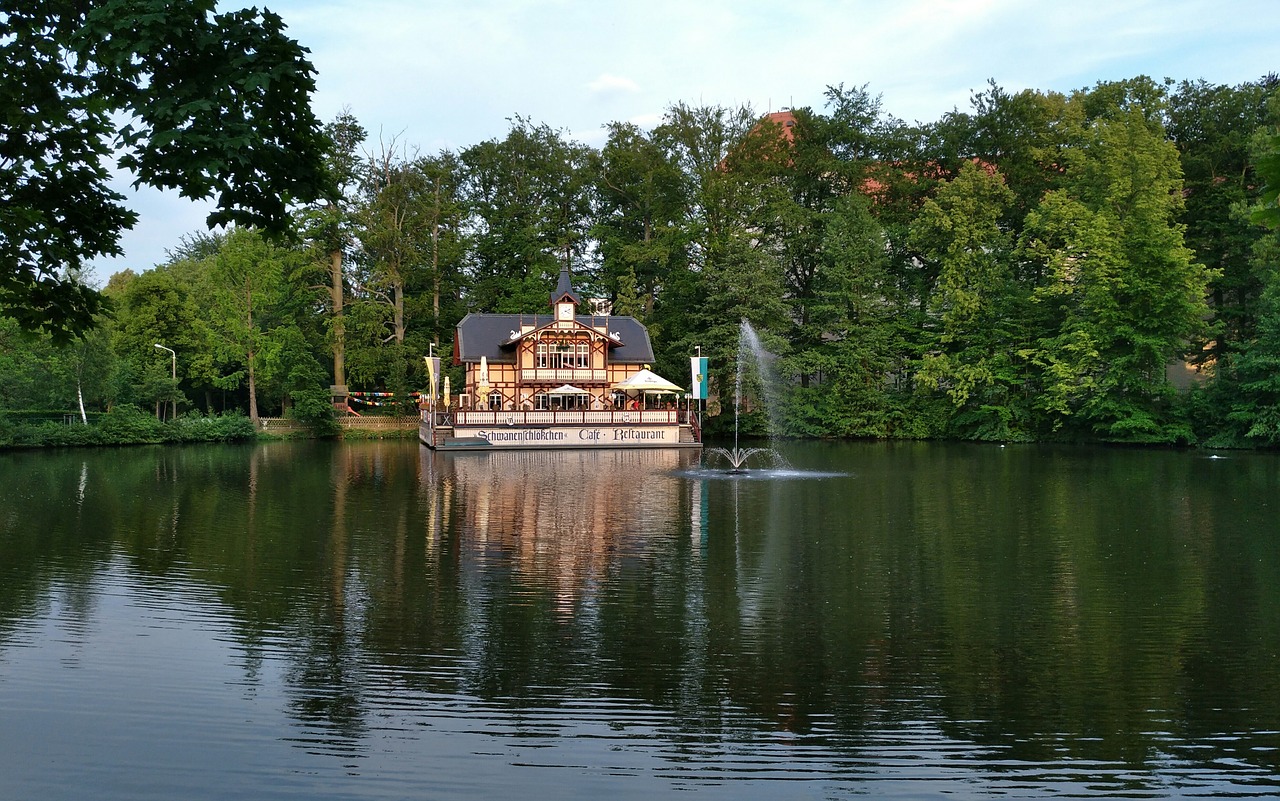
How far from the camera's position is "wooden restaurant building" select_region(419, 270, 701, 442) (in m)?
39.1

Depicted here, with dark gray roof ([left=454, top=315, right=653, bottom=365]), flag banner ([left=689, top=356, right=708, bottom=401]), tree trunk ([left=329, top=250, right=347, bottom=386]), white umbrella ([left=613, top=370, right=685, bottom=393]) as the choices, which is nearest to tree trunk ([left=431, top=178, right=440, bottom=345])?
tree trunk ([left=329, top=250, right=347, bottom=386])

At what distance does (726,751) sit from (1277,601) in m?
7.57

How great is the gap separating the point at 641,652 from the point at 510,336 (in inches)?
1444

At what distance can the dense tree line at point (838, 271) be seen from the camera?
128 ft

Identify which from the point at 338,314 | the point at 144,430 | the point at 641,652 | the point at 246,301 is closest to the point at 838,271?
the point at 338,314

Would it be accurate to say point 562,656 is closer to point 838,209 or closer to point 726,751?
point 726,751

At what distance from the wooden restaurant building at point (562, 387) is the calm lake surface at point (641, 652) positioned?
20025mm

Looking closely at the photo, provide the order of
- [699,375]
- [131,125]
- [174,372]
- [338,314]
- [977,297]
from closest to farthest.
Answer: [131,125] < [699,375] < [977,297] < [174,372] < [338,314]

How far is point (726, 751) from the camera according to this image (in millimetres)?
6633

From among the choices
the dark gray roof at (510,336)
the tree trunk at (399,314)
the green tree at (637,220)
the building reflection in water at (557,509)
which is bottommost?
the building reflection in water at (557,509)

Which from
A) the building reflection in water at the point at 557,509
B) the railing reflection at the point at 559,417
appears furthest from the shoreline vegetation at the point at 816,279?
the building reflection in water at the point at 557,509

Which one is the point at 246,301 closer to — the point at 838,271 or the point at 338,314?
the point at 338,314

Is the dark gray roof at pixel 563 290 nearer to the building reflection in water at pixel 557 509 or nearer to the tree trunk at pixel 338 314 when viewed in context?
the tree trunk at pixel 338 314

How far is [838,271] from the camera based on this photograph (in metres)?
45.2
